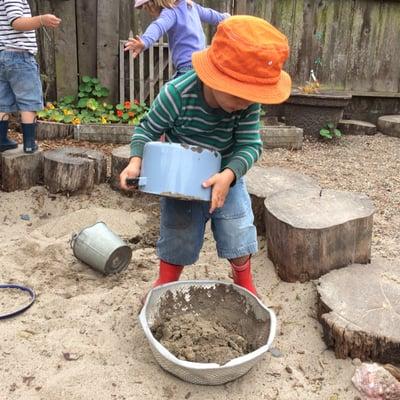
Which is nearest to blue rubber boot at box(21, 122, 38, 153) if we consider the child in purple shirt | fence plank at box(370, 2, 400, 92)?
the child in purple shirt

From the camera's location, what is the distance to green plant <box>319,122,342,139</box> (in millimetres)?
5141

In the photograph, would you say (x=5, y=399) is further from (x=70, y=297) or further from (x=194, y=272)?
(x=194, y=272)

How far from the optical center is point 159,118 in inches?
80.3

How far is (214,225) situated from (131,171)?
47 centimetres

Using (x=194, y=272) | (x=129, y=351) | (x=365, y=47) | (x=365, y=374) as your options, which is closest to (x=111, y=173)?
(x=194, y=272)

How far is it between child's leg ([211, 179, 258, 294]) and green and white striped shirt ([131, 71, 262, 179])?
0.15 m

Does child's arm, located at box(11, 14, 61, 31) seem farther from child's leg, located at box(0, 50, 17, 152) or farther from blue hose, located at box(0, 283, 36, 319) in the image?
blue hose, located at box(0, 283, 36, 319)

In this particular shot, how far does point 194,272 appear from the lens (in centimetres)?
271

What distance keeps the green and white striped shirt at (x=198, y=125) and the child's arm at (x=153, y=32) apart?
46.6 inches

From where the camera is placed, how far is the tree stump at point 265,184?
9.68 ft

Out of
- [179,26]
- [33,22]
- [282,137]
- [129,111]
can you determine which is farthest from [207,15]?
[129,111]

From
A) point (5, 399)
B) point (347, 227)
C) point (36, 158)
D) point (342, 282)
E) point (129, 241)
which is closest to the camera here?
point (5, 399)

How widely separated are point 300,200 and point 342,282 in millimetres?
560

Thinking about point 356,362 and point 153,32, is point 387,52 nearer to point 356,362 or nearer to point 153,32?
point 153,32
